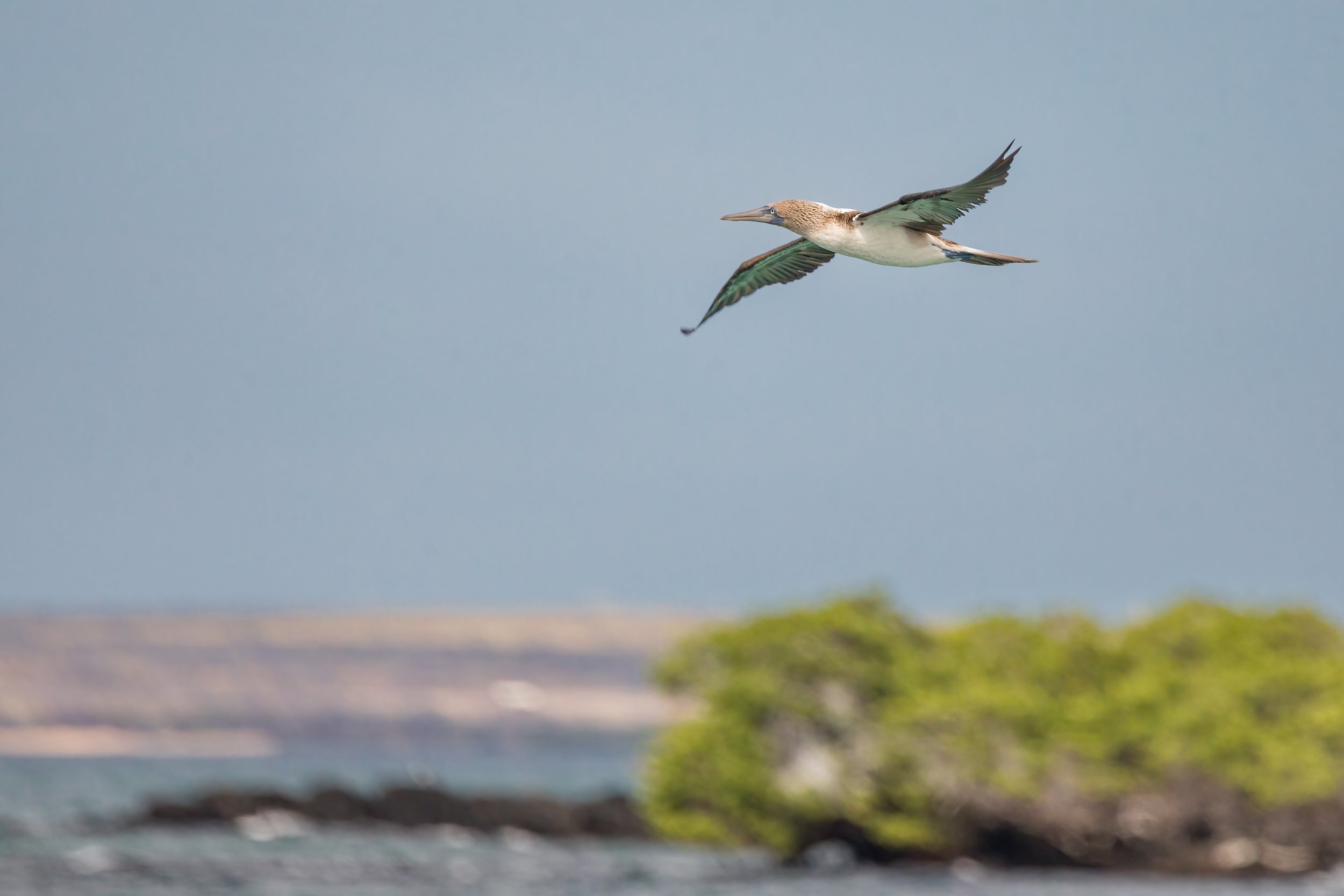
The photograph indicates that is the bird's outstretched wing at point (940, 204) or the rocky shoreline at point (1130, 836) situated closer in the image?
the bird's outstretched wing at point (940, 204)

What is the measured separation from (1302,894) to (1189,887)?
11.3 ft

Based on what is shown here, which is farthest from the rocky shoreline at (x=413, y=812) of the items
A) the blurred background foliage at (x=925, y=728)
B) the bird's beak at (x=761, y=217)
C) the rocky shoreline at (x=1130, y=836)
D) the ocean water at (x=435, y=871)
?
the bird's beak at (x=761, y=217)

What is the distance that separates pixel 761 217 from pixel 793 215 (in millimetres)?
614

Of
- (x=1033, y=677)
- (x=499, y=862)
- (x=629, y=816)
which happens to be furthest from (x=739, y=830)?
(x=629, y=816)

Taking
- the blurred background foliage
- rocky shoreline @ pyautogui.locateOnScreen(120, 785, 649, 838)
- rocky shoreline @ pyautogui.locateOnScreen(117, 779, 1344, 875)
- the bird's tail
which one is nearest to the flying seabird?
the bird's tail

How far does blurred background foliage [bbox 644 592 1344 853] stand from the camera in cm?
5775

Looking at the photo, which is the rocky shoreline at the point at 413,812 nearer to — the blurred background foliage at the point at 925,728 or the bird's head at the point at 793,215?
the blurred background foliage at the point at 925,728

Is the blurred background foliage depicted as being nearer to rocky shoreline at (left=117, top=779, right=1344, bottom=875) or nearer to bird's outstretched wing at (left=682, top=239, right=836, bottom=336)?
rocky shoreline at (left=117, top=779, right=1344, bottom=875)

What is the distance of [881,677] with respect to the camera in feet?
195

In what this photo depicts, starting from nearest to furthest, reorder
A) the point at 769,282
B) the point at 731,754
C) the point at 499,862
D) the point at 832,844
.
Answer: the point at 769,282, the point at 731,754, the point at 832,844, the point at 499,862

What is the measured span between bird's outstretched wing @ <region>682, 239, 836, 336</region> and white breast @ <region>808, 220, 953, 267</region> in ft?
2.78

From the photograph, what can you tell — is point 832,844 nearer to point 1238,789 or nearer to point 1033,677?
point 1033,677

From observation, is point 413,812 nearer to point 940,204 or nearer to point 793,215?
point 793,215

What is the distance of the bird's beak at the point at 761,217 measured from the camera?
15477 mm
